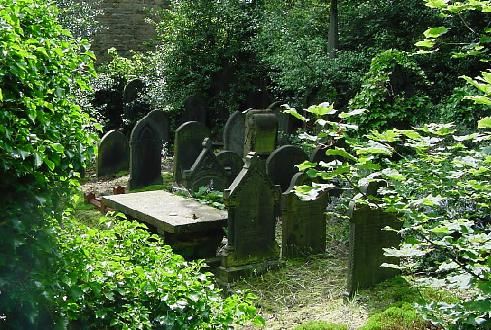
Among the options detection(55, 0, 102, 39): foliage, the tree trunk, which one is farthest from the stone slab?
detection(55, 0, 102, 39): foliage

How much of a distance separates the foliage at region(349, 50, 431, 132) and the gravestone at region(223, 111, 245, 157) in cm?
320

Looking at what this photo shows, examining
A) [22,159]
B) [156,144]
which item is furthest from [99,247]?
[156,144]

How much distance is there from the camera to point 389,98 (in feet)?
29.3

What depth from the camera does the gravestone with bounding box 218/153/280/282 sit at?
673 cm

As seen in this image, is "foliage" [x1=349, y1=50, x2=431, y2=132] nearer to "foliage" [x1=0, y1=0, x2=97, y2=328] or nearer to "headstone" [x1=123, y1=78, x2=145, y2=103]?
"foliage" [x1=0, y1=0, x2=97, y2=328]

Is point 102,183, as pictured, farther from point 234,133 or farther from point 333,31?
point 333,31

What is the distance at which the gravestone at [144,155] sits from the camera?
33.9 feet

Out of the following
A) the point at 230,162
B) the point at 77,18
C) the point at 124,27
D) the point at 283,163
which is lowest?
the point at 230,162

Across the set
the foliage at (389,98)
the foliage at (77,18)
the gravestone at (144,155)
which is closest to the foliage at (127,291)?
the foliage at (389,98)

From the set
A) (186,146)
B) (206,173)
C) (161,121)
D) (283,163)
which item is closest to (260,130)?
(283,163)

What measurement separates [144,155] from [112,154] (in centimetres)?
158

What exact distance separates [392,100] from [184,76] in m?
6.97

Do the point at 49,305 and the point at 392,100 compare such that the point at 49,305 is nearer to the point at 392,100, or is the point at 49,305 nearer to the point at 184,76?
the point at 392,100

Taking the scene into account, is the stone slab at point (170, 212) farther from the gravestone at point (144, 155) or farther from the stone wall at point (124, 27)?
the stone wall at point (124, 27)
